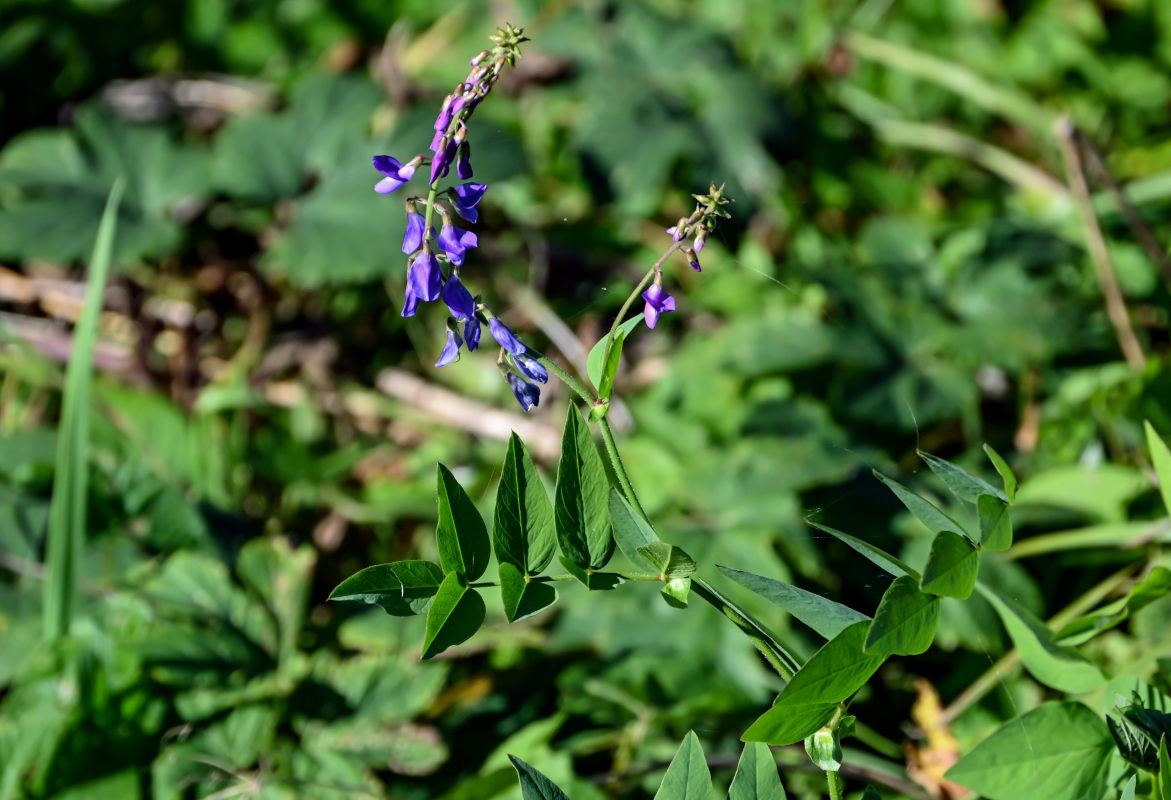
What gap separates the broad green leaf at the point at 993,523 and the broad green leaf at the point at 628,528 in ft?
1.06

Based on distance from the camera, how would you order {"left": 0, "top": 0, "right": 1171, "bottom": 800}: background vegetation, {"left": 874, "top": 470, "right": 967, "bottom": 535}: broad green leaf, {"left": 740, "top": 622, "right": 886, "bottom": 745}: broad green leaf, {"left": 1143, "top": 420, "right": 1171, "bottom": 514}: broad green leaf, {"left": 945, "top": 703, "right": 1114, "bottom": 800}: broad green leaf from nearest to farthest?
1. {"left": 740, "top": 622, "right": 886, "bottom": 745}: broad green leaf
2. {"left": 874, "top": 470, "right": 967, "bottom": 535}: broad green leaf
3. {"left": 945, "top": 703, "right": 1114, "bottom": 800}: broad green leaf
4. {"left": 1143, "top": 420, "right": 1171, "bottom": 514}: broad green leaf
5. {"left": 0, "top": 0, "right": 1171, "bottom": 800}: background vegetation

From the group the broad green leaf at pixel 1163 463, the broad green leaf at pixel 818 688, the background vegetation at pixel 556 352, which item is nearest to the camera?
the broad green leaf at pixel 818 688

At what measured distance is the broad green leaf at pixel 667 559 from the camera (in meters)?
0.98

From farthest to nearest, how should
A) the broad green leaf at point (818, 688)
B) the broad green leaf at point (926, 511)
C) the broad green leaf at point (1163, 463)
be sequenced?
1. the broad green leaf at point (1163, 463)
2. the broad green leaf at point (926, 511)
3. the broad green leaf at point (818, 688)

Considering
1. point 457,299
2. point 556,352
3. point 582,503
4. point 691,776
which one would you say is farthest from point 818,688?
point 556,352

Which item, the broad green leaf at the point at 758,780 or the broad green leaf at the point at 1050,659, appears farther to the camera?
the broad green leaf at the point at 1050,659

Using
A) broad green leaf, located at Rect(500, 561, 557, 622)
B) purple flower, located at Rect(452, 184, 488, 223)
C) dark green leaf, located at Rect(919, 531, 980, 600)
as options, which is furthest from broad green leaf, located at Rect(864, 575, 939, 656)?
purple flower, located at Rect(452, 184, 488, 223)

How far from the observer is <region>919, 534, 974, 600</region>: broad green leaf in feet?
3.10

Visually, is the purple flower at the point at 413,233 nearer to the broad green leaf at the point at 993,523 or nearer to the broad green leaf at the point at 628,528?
the broad green leaf at the point at 628,528

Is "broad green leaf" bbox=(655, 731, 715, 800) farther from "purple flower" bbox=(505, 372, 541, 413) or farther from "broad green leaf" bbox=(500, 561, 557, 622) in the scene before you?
"purple flower" bbox=(505, 372, 541, 413)

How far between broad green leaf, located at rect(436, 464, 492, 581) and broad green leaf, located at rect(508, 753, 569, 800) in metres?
0.21

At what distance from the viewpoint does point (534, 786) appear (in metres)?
1.09

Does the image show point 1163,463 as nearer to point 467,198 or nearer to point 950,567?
point 950,567

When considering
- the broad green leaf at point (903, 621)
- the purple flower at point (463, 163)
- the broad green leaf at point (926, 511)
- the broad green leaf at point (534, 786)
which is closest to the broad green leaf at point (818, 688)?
the broad green leaf at point (903, 621)
